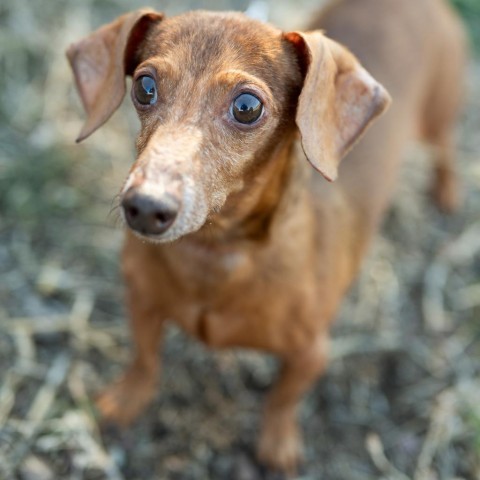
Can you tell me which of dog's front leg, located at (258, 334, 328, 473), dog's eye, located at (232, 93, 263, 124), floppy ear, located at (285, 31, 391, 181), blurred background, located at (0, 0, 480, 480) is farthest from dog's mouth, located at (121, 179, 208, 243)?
dog's front leg, located at (258, 334, 328, 473)

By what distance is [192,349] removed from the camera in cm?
410

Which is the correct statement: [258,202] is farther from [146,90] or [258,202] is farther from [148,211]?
[148,211]

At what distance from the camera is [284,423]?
148 inches

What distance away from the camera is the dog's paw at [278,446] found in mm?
3750

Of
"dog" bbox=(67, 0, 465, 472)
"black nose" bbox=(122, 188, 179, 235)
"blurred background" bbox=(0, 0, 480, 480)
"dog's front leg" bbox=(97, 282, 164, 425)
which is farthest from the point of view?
"blurred background" bbox=(0, 0, 480, 480)

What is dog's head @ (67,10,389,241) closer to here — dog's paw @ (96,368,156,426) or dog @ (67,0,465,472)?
dog @ (67,0,465,472)

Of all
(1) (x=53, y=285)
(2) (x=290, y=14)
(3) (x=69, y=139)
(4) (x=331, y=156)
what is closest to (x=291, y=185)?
(4) (x=331, y=156)

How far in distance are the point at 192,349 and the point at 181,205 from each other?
6.42ft

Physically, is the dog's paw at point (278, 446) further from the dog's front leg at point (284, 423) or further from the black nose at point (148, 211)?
the black nose at point (148, 211)

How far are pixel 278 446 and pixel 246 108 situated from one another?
1.86 metres

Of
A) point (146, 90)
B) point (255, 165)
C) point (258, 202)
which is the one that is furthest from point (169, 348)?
point (146, 90)

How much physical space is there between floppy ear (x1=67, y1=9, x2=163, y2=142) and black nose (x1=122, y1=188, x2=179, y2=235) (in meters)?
0.66

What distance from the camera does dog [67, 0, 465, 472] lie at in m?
2.45

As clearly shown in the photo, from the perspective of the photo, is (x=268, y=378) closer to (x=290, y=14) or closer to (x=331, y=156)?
(x=331, y=156)
